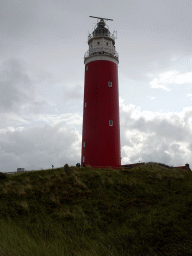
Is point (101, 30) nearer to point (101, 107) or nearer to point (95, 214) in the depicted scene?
point (101, 107)

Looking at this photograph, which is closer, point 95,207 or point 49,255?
point 49,255

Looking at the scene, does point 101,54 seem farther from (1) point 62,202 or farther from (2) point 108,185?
(1) point 62,202

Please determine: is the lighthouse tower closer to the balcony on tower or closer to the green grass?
the balcony on tower

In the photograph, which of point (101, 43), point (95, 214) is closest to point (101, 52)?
point (101, 43)

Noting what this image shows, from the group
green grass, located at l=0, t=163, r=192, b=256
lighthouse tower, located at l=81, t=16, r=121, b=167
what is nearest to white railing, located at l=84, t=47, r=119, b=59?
lighthouse tower, located at l=81, t=16, r=121, b=167

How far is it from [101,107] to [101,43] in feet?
30.5

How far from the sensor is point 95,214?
11.0 metres

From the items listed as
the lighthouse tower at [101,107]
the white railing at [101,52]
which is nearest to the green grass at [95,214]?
the lighthouse tower at [101,107]

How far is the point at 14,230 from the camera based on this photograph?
30.3ft

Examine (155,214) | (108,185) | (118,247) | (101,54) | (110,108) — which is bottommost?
(118,247)

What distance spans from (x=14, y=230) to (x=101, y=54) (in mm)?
23393

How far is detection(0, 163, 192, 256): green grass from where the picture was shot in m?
7.82

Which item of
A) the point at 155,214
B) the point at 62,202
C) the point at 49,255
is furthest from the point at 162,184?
the point at 49,255

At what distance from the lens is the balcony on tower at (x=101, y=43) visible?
28.4 metres
